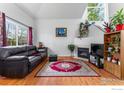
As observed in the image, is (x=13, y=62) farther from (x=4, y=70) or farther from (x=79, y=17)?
(x=79, y=17)

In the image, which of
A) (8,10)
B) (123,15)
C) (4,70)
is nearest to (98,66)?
(123,15)

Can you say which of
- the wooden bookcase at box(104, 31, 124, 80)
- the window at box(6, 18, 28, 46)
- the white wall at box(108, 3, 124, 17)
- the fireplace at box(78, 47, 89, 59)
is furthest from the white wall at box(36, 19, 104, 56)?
the wooden bookcase at box(104, 31, 124, 80)

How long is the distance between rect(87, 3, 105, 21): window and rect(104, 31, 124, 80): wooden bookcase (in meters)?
4.42

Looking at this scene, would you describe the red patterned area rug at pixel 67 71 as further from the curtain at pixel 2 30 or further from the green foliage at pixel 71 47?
the green foliage at pixel 71 47

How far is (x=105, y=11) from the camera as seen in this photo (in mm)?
9258

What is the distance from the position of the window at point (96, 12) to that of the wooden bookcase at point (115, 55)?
442 cm

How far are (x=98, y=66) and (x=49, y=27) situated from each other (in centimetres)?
507

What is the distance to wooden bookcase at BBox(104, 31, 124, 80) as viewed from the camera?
391cm

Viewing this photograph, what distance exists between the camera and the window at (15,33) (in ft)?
18.7

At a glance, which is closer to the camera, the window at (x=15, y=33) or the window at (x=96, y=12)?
the window at (x=15, y=33)

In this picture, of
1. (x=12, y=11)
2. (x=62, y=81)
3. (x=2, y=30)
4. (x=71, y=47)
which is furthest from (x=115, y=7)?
(x=2, y=30)

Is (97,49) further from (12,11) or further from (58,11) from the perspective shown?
(12,11)

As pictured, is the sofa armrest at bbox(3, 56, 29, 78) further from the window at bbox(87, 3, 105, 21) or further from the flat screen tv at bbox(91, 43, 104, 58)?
the window at bbox(87, 3, 105, 21)

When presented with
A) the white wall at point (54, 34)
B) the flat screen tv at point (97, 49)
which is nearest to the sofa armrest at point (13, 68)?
the flat screen tv at point (97, 49)
